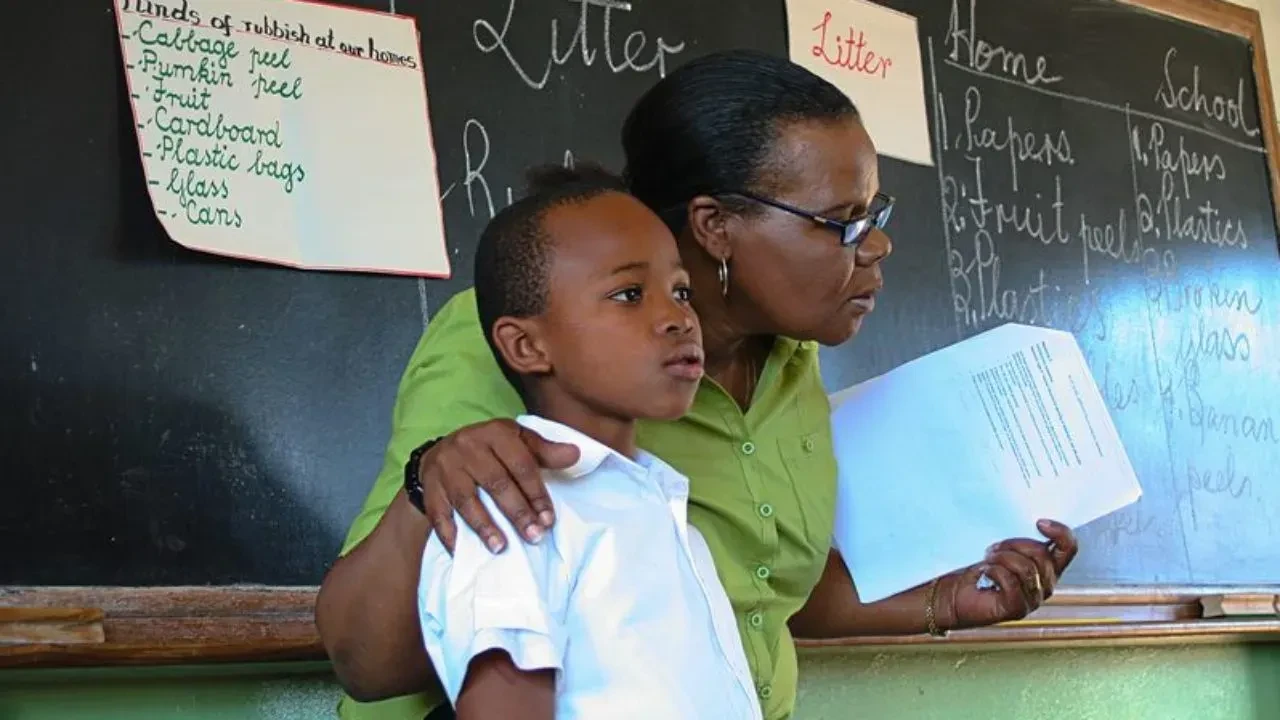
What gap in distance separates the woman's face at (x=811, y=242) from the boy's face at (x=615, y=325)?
21 centimetres

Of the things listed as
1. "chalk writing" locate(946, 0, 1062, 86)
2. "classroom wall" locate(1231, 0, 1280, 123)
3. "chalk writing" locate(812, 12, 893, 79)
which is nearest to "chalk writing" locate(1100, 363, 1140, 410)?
"chalk writing" locate(946, 0, 1062, 86)

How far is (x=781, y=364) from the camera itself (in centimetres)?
133

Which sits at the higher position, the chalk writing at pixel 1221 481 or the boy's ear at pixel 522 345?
the boy's ear at pixel 522 345

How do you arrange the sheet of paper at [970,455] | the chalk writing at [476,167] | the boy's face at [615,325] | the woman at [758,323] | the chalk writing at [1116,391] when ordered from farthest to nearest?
the chalk writing at [1116,391]
the chalk writing at [476,167]
the sheet of paper at [970,455]
the woman at [758,323]
the boy's face at [615,325]

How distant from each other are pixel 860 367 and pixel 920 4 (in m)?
0.57

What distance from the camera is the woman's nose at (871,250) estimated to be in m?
1.23

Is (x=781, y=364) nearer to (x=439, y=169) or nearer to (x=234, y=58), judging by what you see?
(x=439, y=169)

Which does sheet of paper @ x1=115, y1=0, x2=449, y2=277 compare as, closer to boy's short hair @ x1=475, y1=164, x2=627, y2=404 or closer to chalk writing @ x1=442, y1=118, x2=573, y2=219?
chalk writing @ x1=442, y1=118, x2=573, y2=219

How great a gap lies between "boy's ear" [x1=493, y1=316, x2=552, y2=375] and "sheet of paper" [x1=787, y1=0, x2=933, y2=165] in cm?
115

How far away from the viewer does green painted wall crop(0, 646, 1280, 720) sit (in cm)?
139

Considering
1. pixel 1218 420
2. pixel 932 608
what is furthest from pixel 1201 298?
pixel 932 608

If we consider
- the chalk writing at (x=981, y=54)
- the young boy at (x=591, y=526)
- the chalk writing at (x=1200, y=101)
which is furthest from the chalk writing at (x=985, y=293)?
the young boy at (x=591, y=526)

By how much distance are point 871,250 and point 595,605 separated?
438 millimetres

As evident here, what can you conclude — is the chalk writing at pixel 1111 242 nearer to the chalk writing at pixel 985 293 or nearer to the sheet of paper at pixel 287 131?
the chalk writing at pixel 985 293
